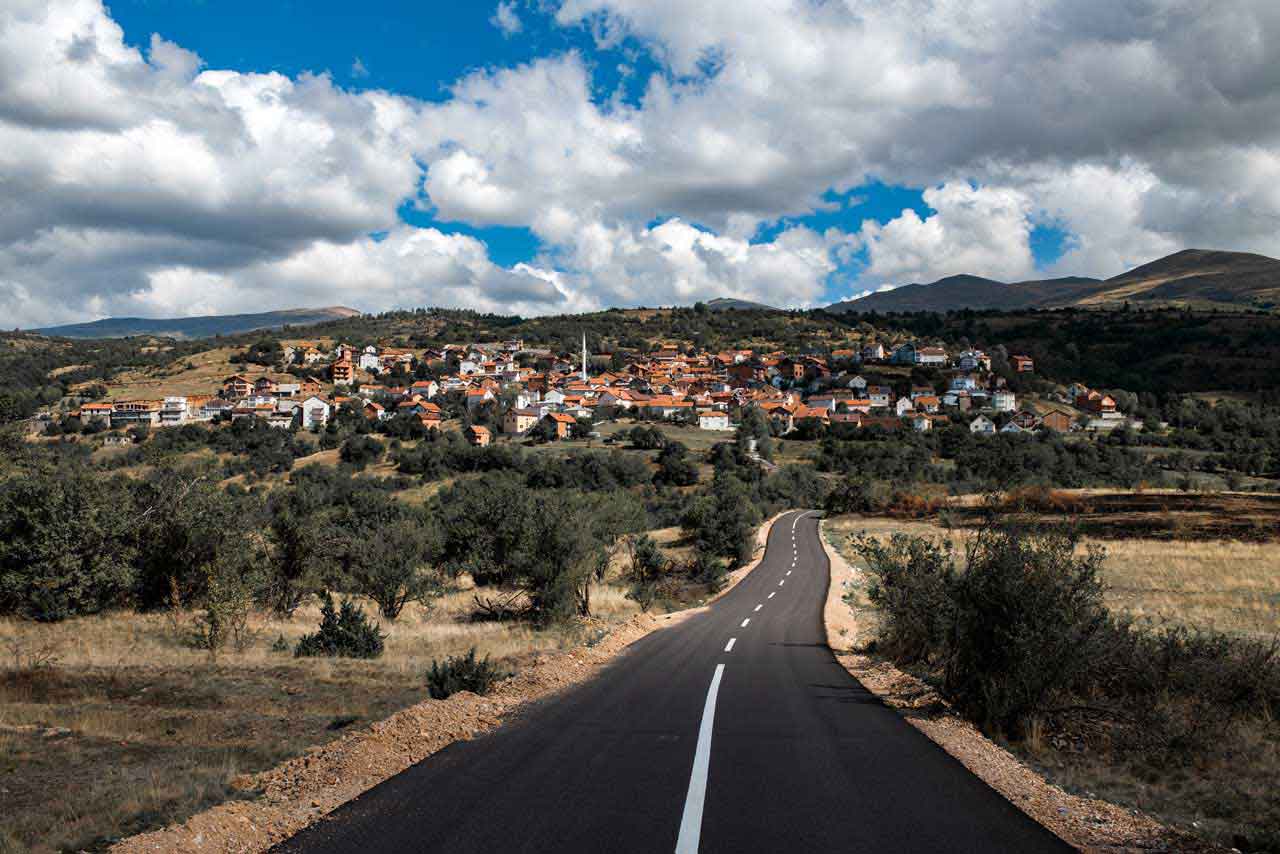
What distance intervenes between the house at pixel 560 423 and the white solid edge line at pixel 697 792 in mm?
90048

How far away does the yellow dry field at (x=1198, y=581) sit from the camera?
62.4 feet

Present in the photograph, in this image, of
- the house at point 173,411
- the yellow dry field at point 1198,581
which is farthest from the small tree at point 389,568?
the house at point 173,411

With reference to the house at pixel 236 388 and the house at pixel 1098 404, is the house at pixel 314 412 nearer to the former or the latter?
the house at pixel 236 388

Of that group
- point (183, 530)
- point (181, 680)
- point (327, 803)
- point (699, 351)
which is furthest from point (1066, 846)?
point (699, 351)

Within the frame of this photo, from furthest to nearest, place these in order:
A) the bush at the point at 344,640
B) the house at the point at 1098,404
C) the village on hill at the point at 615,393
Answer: the house at the point at 1098,404
the village on hill at the point at 615,393
the bush at the point at 344,640

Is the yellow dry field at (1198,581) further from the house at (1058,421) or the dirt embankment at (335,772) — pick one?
the house at (1058,421)

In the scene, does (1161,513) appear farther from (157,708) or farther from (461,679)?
(157,708)

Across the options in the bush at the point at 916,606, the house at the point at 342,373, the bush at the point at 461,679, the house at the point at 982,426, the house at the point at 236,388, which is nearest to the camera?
the bush at the point at 461,679

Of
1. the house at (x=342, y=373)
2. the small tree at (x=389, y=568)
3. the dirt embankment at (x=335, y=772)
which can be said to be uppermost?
the house at (x=342, y=373)

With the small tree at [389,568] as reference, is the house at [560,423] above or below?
above

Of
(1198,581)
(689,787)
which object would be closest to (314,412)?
(1198,581)

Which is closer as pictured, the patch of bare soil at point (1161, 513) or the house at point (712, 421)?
the patch of bare soil at point (1161, 513)

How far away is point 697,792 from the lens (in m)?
A: 5.74

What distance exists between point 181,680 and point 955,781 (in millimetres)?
11932
